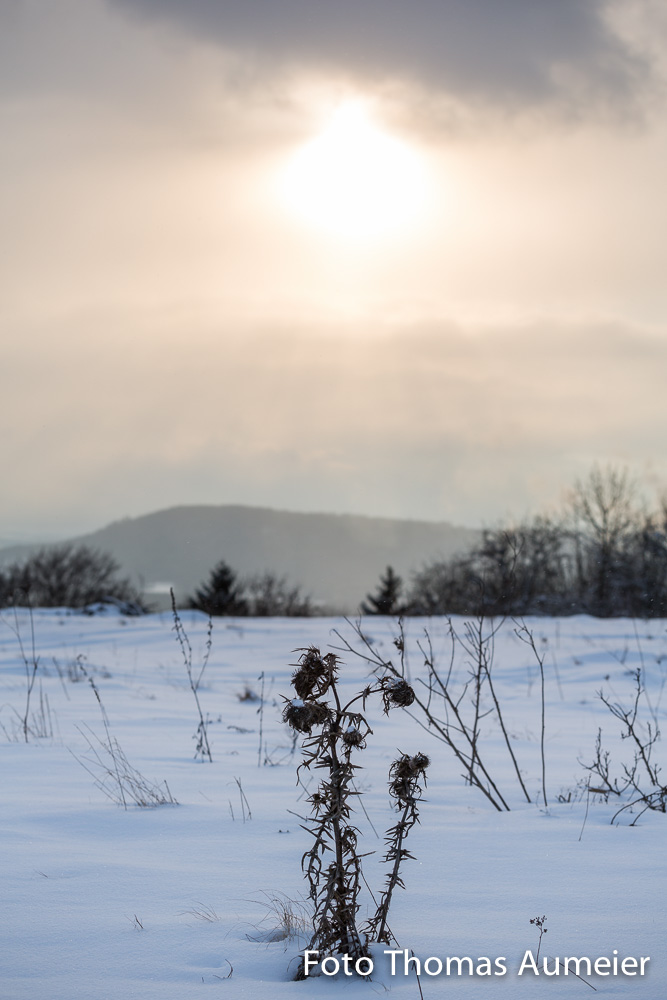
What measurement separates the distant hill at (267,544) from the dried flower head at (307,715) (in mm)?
30819

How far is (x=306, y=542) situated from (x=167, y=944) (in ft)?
171

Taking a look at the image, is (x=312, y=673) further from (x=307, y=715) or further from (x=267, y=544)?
(x=267, y=544)

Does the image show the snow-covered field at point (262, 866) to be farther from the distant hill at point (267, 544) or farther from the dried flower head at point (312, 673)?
the distant hill at point (267, 544)

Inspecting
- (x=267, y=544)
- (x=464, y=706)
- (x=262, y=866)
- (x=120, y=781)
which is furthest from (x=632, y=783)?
(x=267, y=544)

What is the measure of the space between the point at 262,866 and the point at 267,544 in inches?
1797

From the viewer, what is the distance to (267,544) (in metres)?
48.0

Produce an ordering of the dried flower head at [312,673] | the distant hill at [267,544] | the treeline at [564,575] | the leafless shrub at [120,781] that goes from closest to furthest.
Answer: the dried flower head at [312,673], the leafless shrub at [120,781], the treeline at [564,575], the distant hill at [267,544]

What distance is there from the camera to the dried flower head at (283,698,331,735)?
1.75m

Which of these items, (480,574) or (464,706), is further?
(480,574)

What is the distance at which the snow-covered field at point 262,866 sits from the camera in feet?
5.91

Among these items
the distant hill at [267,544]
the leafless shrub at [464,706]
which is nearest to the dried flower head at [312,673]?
the leafless shrub at [464,706]

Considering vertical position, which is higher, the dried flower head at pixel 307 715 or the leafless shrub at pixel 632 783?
the dried flower head at pixel 307 715

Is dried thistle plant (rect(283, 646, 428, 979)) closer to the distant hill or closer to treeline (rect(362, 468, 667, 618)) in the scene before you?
treeline (rect(362, 468, 667, 618))

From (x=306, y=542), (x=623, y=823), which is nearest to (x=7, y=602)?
(x=623, y=823)
